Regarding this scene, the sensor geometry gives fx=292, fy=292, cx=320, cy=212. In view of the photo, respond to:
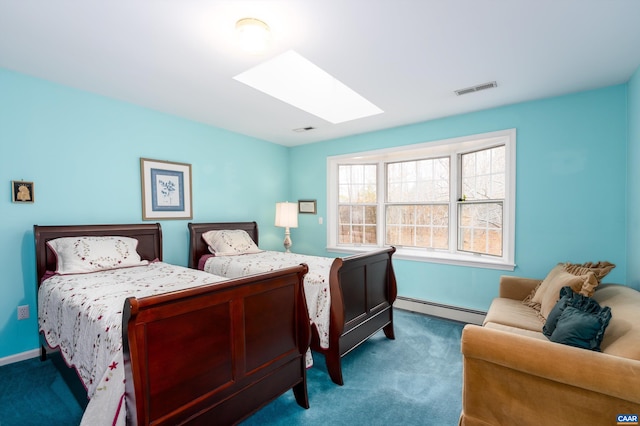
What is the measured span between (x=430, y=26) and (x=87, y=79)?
9.33 feet

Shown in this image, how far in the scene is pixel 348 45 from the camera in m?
2.05

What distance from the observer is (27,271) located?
254cm

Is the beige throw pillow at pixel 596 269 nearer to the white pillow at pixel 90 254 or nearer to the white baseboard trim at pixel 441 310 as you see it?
the white baseboard trim at pixel 441 310

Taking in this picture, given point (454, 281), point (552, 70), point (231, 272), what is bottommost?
point (454, 281)

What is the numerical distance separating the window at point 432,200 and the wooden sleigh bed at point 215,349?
244 cm

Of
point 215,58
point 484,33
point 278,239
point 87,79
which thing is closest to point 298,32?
point 215,58

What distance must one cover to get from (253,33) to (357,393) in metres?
2.52

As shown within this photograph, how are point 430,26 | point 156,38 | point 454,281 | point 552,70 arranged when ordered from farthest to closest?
point 454,281
point 552,70
point 156,38
point 430,26

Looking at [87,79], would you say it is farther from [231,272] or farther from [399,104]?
[399,104]

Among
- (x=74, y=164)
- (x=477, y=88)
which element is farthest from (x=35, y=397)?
(x=477, y=88)

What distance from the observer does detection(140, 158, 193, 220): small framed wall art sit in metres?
3.28

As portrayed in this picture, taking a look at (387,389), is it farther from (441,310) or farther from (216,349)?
(441,310)

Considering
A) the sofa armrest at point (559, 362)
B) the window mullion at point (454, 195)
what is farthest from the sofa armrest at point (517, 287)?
the sofa armrest at point (559, 362)

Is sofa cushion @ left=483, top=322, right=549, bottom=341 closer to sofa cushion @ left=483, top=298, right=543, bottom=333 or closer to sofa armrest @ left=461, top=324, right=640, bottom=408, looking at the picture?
sofa cushion @ left=483, top=298, right=543, bottom=333
